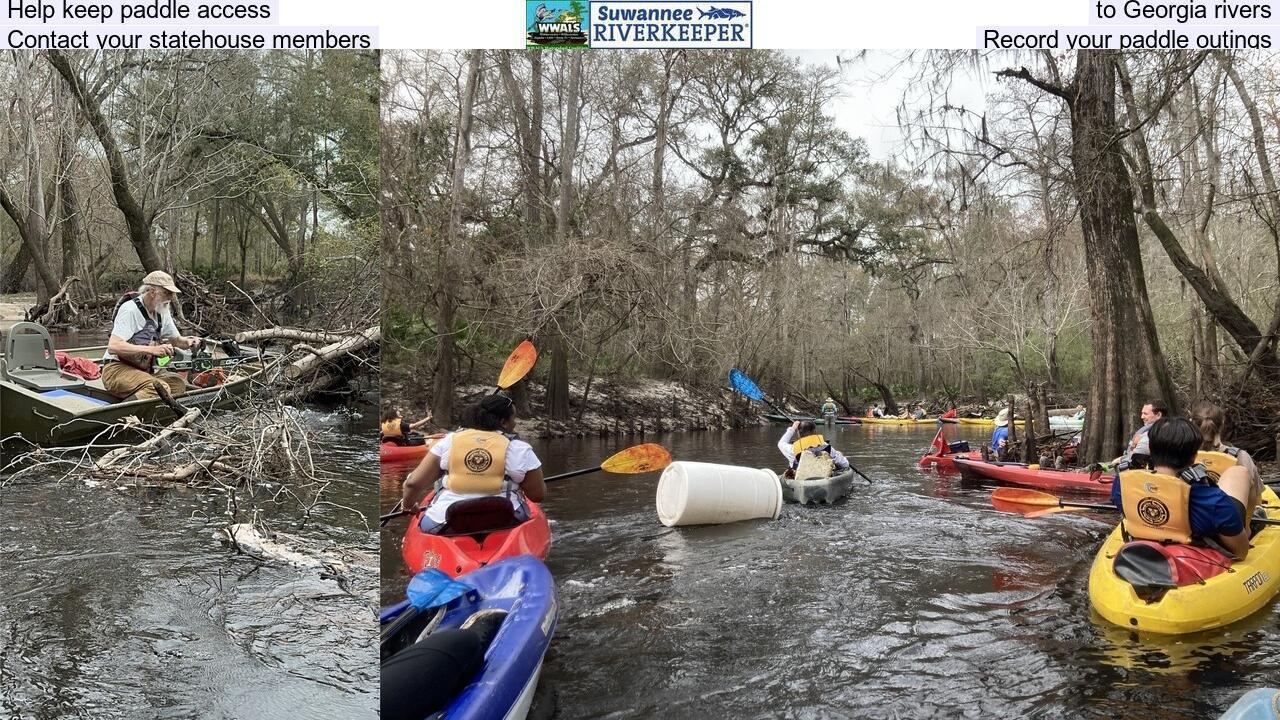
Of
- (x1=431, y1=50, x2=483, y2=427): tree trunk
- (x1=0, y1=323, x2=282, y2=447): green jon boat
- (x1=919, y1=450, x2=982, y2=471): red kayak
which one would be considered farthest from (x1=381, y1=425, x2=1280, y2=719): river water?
(x1=919, y1=450, x2=982, y2=471): red kayak

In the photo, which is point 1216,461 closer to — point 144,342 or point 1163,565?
point 1163,565

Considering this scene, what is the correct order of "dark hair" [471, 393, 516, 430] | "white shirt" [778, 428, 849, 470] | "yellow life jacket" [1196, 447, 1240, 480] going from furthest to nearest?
"white shirt" [778, 428, 849, 470]
"yellow life jacket" [1196, 447, 1240, 480]
"dark hair" [471, 393, 516, 430]

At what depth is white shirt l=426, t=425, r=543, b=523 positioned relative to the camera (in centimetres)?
380

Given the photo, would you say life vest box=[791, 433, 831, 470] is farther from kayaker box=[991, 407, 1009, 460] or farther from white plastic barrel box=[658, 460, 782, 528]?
kayaker box=[991, 407, 1009, 460]

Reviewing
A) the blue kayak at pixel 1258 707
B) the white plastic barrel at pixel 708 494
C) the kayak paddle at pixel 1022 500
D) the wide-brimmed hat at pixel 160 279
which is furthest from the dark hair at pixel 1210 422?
the wide-brimmed hat at pixel 160 279

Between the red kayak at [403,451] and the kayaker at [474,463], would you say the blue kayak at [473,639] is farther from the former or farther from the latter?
the red kayak at [403,451]

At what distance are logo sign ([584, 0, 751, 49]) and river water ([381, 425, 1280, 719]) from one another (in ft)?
6.65

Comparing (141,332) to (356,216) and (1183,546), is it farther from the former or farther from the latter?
(1183,546)

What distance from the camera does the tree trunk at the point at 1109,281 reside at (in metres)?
9.64

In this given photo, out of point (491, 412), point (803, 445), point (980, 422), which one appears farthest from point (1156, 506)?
point (980, 422)

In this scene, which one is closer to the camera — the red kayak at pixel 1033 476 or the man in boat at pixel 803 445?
the red kayak at pixel 1033 476

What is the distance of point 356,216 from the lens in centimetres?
183

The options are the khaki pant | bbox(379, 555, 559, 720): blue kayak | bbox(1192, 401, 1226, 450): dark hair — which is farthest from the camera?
the khaki pant

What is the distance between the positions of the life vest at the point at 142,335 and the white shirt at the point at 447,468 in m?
2.53
